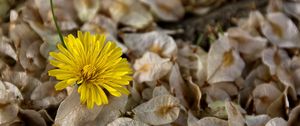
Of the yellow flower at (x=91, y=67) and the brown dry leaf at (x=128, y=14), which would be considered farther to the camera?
the brown dry leaf at (x=128, y=14)

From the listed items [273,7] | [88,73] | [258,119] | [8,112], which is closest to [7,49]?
[8,112]

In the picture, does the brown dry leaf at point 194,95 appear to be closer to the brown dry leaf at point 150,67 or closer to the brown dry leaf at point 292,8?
the brown dry leaf at point 150,67

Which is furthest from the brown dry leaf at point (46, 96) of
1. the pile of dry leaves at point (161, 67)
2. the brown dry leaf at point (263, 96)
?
the brown dry leaf at point (263, 96)

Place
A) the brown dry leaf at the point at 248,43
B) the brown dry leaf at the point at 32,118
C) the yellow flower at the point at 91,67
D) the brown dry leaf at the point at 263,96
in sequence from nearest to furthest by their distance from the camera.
Answer: 1. the yellow flower at the point at 91,67
2. the brown dry leaf at the point at 32,118
3. the brown dry leaf at the point at 263,96
4. the brown dry leaf at the point at 248,43

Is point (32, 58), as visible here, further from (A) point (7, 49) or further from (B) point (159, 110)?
(B) point (159, 110)

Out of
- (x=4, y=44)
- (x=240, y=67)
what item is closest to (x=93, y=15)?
(x=4, y=44)

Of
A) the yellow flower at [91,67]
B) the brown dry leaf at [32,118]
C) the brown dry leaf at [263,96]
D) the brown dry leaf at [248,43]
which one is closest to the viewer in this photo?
the yellow flower at [91,67]

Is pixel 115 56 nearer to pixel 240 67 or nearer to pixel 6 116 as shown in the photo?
pixel 6 116
